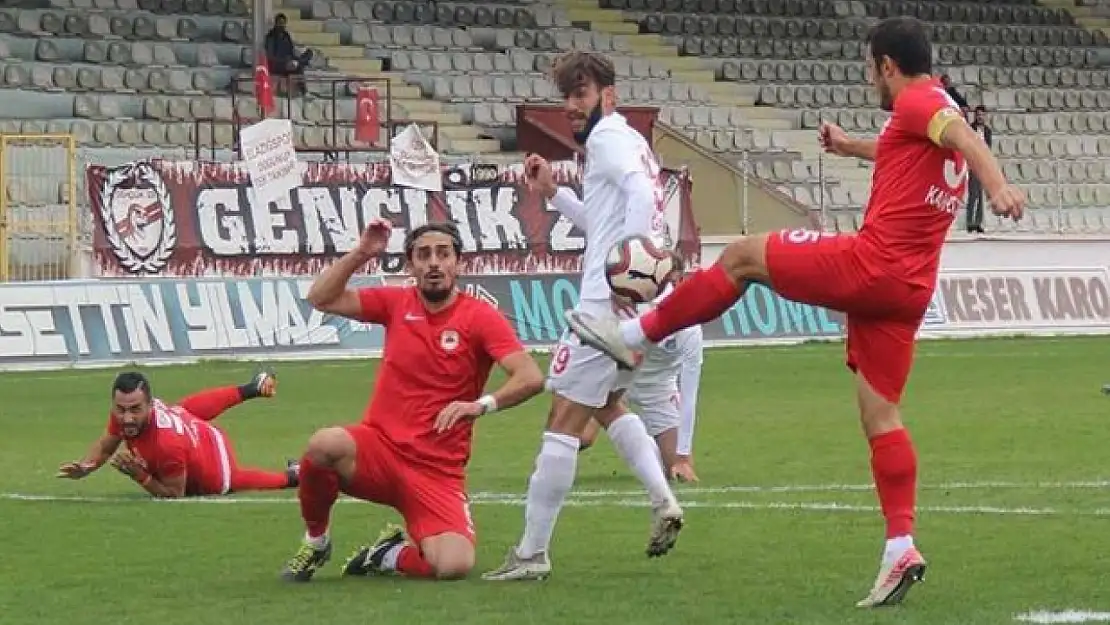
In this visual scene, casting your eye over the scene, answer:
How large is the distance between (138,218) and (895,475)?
18053mm

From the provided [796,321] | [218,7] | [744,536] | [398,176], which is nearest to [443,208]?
[398,176]

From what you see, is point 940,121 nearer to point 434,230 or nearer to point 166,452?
point 434,230

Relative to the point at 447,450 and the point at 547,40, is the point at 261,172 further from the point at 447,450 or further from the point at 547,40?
the point at 447,450

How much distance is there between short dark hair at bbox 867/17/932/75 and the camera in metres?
8.06

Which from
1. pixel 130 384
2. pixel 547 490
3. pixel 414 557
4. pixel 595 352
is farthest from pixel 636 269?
pixel 130 384

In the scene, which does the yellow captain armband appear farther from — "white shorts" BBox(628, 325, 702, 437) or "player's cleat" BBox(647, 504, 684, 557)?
"white shorts" BBox(628, 325, 702, 437)

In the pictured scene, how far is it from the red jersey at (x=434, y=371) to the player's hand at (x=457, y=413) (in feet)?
1.19

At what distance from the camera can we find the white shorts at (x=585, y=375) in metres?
9.19

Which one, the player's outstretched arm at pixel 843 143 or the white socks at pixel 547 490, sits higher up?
the player's outstretched arm at pixel 843 143

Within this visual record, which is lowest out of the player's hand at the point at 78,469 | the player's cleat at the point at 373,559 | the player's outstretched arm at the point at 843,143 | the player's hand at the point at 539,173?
the player's hand at the point at 78,469

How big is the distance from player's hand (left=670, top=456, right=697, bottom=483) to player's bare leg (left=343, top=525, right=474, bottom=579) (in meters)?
3.67

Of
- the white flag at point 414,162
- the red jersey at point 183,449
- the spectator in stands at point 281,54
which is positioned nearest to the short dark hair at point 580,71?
the red jersey at point 183,449

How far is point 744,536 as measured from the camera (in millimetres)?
10281

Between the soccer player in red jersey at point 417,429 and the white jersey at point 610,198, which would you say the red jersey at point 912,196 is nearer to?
the white jersey at point 610,198
